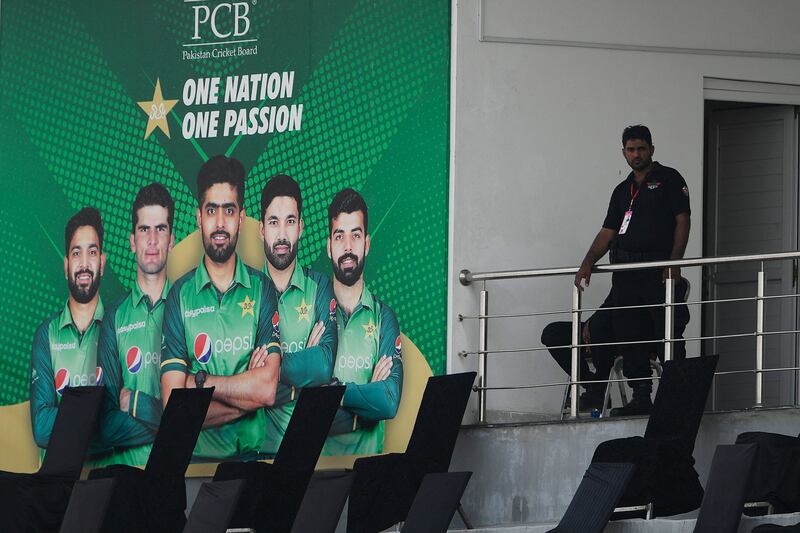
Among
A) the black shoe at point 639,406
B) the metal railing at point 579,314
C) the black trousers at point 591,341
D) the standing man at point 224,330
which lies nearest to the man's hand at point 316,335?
the standing man at point 224,330

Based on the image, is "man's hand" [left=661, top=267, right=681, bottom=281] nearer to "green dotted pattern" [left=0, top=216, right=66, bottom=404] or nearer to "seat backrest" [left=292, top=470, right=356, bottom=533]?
"seat backrest" [left=292, top=470, right=356, bottom=533]

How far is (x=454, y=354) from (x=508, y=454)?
3.00 feet

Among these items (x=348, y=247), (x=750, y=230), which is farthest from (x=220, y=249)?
(x=750, y=230)

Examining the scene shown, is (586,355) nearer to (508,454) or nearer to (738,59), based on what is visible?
(508,454)

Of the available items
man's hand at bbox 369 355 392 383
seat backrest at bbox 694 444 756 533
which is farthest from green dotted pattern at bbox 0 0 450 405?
seat backrest at bbox 694 444 756 533

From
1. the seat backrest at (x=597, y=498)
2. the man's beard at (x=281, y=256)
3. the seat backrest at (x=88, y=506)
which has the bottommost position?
the seat backrest at (x=88, y=506)

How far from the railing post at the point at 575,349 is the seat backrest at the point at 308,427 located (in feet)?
4.37

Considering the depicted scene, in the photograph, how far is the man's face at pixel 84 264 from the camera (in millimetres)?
11352

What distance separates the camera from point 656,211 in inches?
394

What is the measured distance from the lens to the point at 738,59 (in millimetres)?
11227

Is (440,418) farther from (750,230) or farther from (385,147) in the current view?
(750,230)

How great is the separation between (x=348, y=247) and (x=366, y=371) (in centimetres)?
80

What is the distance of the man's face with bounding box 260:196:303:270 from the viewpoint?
35.8ft

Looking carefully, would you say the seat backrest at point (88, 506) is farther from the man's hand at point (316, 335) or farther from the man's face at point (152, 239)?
the man's face at point (152, 239)
